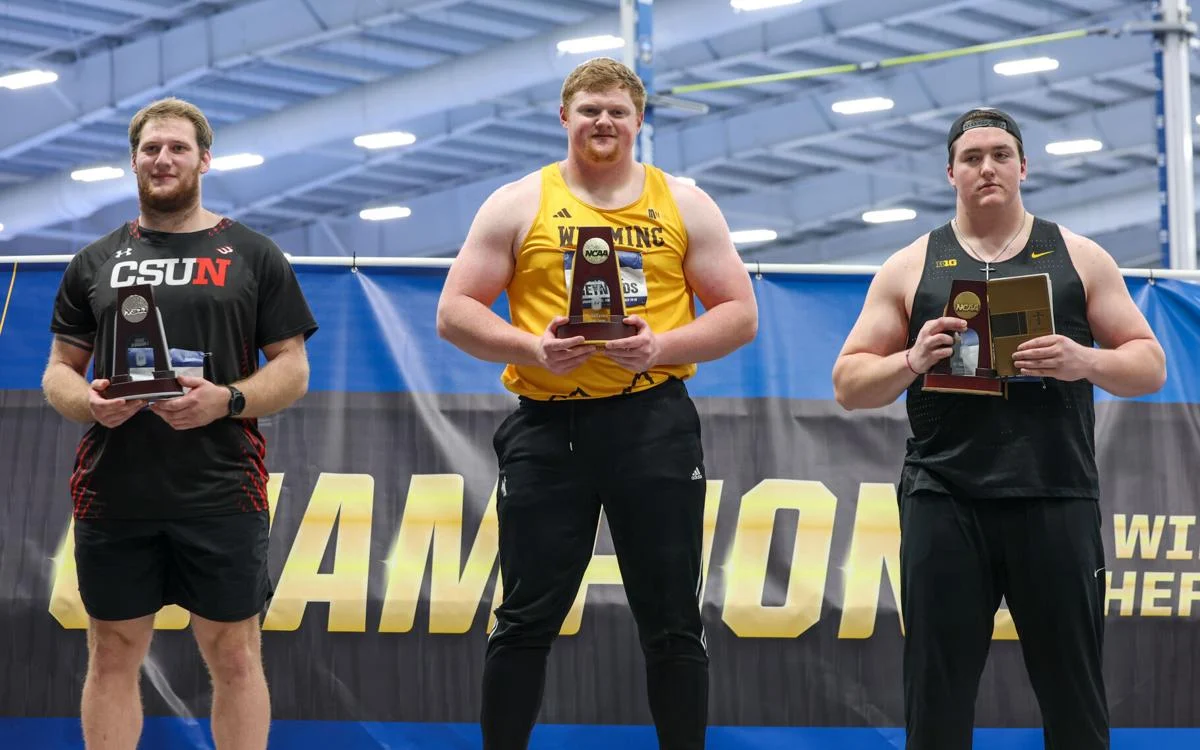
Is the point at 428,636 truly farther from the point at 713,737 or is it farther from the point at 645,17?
the point at 645,17

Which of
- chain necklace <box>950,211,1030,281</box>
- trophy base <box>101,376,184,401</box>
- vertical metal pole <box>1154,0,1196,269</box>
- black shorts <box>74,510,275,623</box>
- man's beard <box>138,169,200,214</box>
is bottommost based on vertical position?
black shorts <box>74,510,275,623</box>

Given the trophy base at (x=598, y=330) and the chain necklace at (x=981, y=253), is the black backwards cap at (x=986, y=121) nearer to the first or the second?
the chain necklace at (x=981, y=253)

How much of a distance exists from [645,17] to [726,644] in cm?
349

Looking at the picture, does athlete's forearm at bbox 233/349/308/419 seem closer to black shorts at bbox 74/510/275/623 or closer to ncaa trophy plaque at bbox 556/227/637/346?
black shorts at bbox 74/510/275/623

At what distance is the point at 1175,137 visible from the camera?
241 inches

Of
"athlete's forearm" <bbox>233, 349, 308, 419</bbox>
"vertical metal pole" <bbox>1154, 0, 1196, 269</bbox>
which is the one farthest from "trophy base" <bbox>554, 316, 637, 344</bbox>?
"vertical metal pole" <bbox>1154, 0, 1196, 269</bbox>

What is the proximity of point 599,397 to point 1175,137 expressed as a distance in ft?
14.1

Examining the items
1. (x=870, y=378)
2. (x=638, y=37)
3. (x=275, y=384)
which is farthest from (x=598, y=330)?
(x=638, y=37)

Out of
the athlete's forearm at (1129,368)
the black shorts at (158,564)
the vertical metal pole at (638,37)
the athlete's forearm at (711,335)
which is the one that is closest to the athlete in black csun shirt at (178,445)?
the black shorts at (158,564)

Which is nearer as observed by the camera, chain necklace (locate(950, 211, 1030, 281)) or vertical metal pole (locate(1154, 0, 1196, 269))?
chain necklace (locate(950, 211, 1030, 281))

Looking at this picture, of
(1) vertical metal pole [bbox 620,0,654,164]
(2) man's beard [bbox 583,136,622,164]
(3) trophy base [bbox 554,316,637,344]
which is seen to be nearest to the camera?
(3) trophy base [bbox 554,316,637,344]

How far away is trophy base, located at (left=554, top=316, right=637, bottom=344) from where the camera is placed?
2.76 meters

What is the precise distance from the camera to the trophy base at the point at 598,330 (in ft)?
9.07

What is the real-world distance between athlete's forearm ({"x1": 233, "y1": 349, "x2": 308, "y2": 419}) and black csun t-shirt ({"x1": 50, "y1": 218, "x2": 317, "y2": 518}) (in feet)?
0.16
